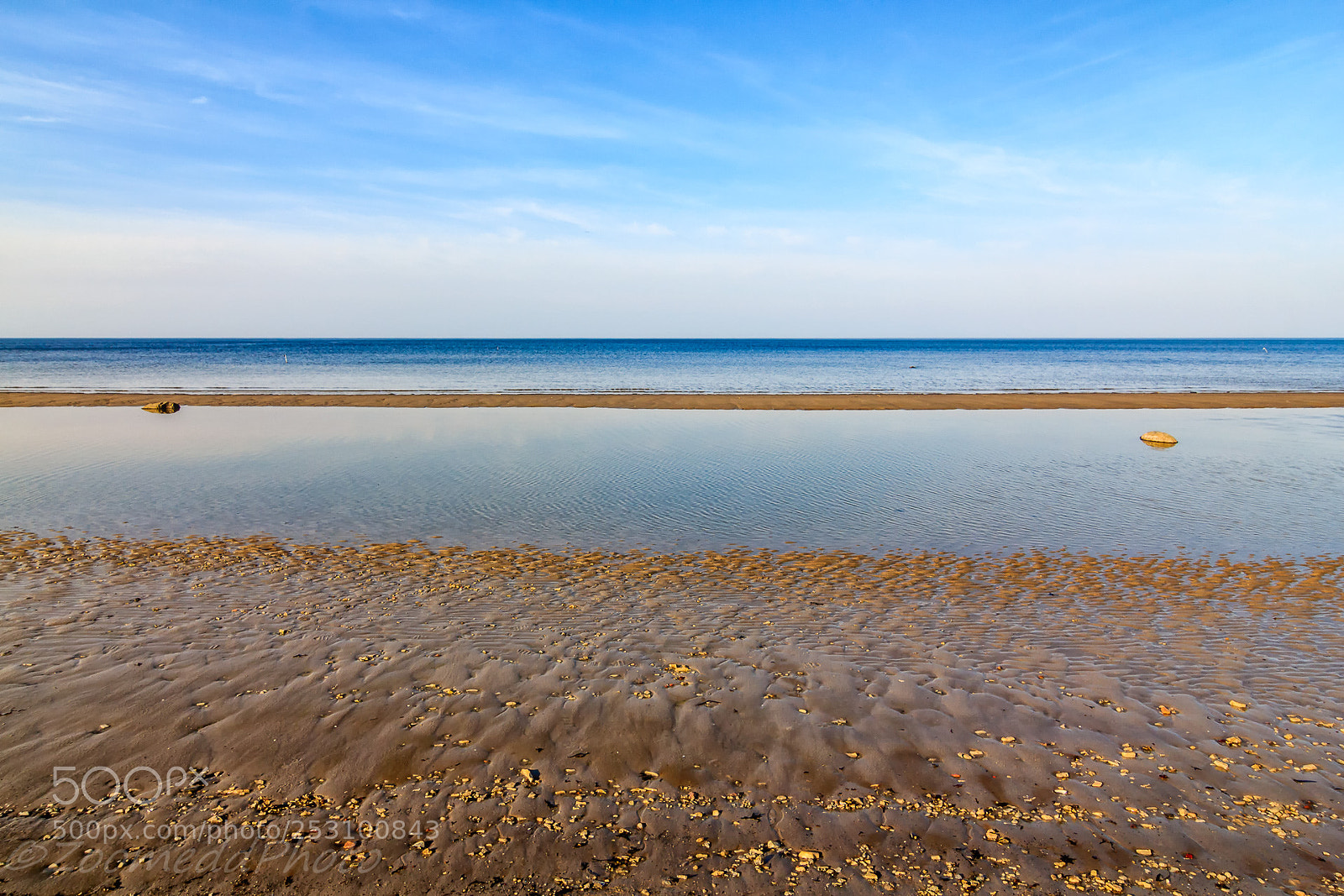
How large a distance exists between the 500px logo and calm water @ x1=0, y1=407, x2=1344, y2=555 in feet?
21.5

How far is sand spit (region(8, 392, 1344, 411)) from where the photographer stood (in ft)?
116

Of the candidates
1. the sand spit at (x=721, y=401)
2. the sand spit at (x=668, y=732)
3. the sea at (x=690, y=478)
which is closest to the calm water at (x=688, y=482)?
the sea at (x=690, y=478)

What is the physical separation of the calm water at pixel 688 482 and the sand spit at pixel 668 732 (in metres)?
2.61

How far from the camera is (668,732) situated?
20.0 feet

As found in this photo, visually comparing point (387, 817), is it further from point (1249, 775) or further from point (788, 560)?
point (788, 560)

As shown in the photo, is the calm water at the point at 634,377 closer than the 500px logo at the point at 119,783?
No

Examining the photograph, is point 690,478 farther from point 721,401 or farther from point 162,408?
point 162,408

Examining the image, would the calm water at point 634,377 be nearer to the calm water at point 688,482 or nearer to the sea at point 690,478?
the sea at point 690,478

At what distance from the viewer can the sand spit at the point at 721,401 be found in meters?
35.4

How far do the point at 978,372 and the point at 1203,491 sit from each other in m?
56.8
